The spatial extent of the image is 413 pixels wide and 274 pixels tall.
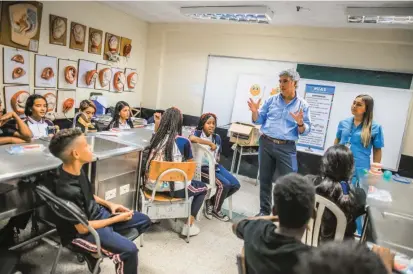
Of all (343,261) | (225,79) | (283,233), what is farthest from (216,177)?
(225,79)

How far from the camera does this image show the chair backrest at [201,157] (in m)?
2.69

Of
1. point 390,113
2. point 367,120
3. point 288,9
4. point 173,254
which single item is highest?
point 288,9

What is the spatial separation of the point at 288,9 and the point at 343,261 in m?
3.44

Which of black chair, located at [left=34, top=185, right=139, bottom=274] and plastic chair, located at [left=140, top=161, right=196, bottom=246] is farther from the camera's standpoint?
plastic chair, located at [left=140, top=161, right=196, bottom=246]

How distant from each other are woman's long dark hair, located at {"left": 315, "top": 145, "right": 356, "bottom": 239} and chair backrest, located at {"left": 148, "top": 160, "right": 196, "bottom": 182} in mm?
987

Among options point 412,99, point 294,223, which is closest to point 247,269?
point 294,223

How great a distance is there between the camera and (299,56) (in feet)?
14.5

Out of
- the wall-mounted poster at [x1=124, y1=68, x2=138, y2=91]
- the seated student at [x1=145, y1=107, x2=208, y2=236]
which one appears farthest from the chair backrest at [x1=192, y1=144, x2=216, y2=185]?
the wall-mounted poster at [x1=124, y1=68, x2=138, y2=91]

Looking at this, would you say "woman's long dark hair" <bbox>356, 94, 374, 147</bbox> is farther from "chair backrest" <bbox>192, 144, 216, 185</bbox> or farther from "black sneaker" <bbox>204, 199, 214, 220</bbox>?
"black sneaker" <bbox>204, 199, 214, 220</bbox>

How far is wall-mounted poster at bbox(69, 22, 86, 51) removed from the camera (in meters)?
3.96

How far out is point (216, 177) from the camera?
2.89 m

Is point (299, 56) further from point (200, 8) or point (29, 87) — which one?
point (29, 87)

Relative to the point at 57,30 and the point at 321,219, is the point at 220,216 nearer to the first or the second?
the point at 321,219

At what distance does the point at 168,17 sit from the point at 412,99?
12.3 feet
